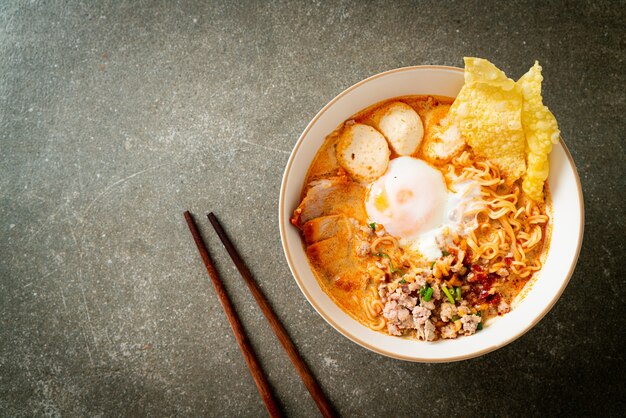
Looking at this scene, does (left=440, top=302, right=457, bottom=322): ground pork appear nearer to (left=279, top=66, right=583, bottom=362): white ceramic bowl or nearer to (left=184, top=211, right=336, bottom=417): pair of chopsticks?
(left=279, top=66, right=583, bottom=362): white ceramic bowl

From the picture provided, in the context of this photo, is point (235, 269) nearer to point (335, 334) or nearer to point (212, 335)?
point (212, 335)

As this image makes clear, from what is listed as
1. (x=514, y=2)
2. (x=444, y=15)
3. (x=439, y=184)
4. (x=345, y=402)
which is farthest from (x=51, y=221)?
(x=514, y=2)

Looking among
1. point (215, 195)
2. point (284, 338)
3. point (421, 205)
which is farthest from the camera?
point (215, 195)

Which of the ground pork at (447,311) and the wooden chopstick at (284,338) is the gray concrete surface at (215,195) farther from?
the ground pork at (447,311)

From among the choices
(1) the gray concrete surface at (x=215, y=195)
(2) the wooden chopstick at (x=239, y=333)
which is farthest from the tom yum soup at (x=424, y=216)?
(2) the wooden chopstick at (x=239, y=333)

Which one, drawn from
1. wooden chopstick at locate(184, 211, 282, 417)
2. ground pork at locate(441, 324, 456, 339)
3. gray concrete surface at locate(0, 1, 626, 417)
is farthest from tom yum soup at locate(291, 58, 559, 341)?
wooden chopstick at locate(184, 211, 282, 417)

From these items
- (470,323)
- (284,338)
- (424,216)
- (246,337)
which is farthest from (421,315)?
(246,337)

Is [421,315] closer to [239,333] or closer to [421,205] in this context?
[421,205]
